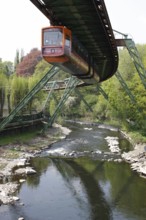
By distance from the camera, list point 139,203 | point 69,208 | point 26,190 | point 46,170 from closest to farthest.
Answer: point 69,208 < point 139,203 < point 26,190 < point 46,170

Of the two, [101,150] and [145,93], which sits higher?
[145,93]

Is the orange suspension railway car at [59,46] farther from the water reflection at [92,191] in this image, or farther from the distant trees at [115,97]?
the distant trees at [115,97]

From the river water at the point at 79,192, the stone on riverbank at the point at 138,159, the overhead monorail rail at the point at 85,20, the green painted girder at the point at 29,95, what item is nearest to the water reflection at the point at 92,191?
the river water at the point at 79,192

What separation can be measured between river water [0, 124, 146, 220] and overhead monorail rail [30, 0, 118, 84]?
1377 centimetres

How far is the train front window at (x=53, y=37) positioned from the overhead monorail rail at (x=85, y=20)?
761 millimetres

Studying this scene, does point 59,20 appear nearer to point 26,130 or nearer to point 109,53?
point 109,53

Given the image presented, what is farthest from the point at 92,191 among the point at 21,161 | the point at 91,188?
the point at 21,161

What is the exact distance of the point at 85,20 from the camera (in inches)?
1128

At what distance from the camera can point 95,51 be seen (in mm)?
40406

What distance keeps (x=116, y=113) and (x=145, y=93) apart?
559 inches

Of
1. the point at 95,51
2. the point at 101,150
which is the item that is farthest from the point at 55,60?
the point at 101,150

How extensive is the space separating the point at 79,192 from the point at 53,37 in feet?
46.1

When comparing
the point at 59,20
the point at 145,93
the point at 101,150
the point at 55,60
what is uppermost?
the point at 59,20

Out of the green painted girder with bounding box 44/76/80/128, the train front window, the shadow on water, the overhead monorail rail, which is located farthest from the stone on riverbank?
the green painted girder with bounding box 44/76/80/128
